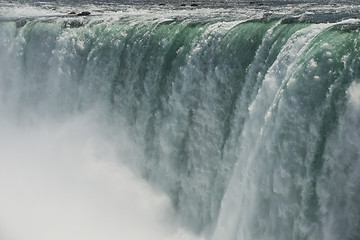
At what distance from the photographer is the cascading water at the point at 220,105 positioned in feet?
23.0

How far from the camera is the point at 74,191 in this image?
12047 millimetres

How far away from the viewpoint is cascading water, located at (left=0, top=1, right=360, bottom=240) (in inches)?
277

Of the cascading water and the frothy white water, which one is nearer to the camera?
the cascading water

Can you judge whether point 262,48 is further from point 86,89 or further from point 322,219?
point 86,89

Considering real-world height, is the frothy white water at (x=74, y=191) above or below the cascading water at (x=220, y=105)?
below

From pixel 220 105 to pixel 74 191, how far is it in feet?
15.8

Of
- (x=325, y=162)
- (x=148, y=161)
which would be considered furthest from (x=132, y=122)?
(x=325, y=162)

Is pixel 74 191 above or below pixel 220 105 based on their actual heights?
below

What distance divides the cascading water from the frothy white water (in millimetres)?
435

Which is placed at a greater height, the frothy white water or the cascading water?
the cascading water

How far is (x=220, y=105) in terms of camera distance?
388 inches

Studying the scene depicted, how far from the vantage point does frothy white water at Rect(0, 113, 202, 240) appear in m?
10.5

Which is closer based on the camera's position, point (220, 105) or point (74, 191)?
point (220, 105)

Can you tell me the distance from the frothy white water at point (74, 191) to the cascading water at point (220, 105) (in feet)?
1.43
